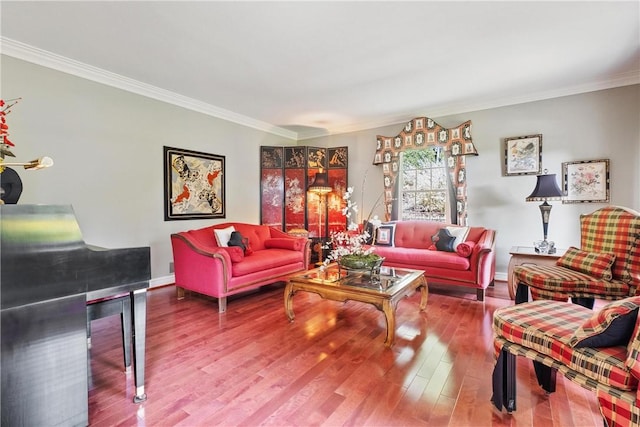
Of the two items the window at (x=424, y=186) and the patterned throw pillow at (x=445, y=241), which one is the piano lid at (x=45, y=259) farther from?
the window at (x=424, y=186)

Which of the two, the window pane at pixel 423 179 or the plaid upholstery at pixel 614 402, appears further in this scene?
the window pane at pixel 423 179

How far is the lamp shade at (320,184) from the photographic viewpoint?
18.2ft

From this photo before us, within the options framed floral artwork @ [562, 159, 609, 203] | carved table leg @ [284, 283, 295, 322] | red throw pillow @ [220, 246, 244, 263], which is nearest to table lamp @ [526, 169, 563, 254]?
framed floral artwork @ [562, 159, 609, 203]

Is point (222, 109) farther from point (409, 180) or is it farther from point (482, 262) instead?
point (482, 262)

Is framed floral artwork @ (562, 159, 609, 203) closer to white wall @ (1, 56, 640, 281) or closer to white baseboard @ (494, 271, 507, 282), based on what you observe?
white wall @ (1, 56, 640, 281)

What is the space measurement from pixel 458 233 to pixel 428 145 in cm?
162

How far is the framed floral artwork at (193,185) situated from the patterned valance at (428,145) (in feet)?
Result: 9.39

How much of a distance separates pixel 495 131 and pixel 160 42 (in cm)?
460

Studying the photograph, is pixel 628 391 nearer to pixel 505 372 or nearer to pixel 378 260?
pixel 505 372

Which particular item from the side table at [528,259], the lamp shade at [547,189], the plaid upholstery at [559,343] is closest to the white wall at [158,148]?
the lamp shade at [547,189]

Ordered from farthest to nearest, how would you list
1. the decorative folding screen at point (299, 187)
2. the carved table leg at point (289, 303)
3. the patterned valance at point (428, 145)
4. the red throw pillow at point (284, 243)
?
the decorative folding screen at point (299, 187)
the patterned valance at point (428, 145)
the red throw pillow at point (284, 243)
the carved table leg at point (289, 303)

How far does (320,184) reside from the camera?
556 cm

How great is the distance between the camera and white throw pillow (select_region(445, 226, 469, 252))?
13.4 ft

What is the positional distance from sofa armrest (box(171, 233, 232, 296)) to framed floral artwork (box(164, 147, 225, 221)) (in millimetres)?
914
